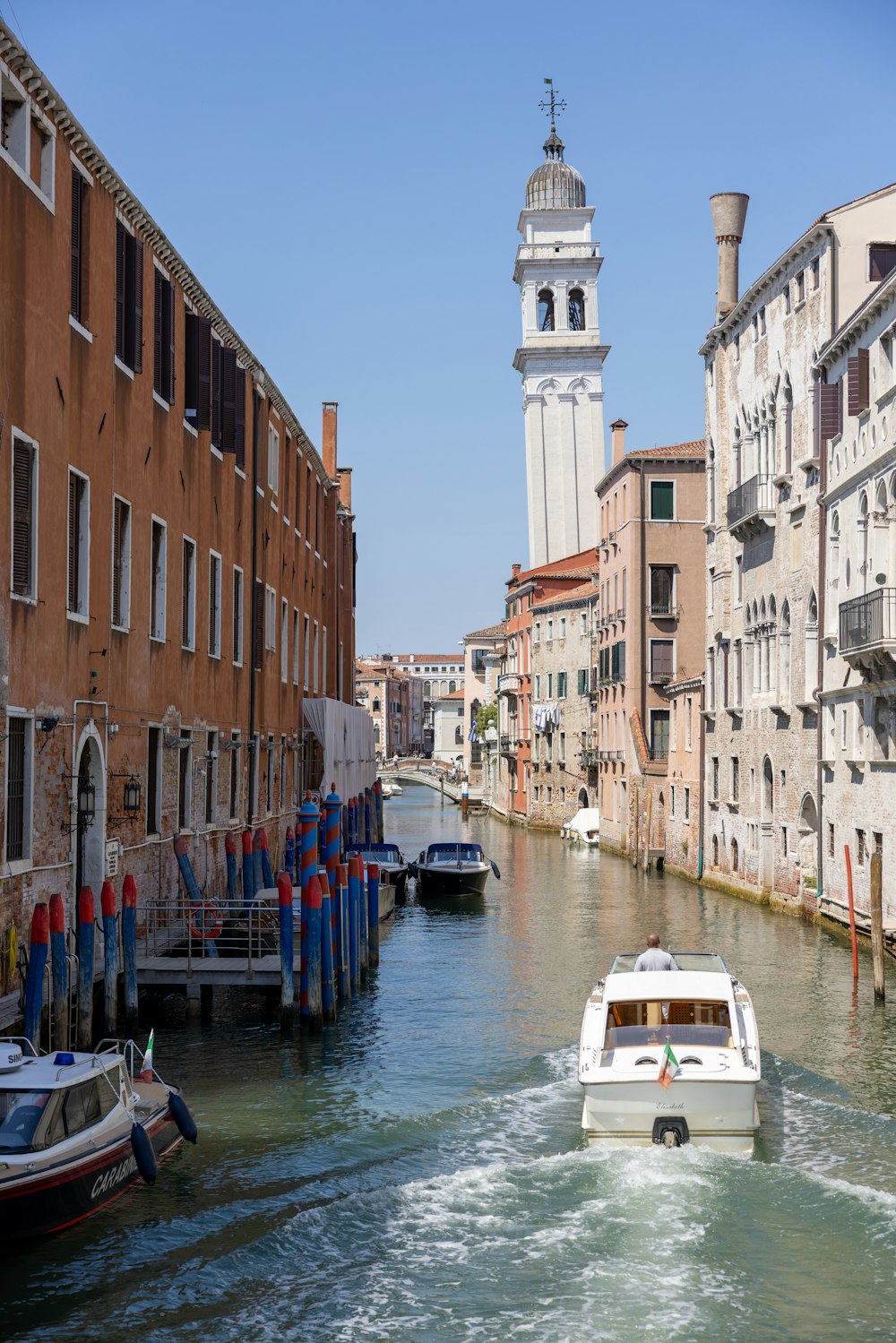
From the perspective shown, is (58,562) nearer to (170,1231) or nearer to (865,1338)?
(170,1231)

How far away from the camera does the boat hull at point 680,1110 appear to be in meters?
12.9

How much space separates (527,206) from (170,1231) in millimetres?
78729

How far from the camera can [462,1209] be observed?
12.0 metres

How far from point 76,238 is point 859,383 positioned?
47.0 feet

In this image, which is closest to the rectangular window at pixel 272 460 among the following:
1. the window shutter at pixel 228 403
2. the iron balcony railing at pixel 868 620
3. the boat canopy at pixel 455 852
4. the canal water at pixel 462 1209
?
the window shutter at pixel 228 403

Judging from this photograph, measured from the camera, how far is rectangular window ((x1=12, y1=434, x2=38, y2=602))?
49.3ft

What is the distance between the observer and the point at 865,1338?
971cm

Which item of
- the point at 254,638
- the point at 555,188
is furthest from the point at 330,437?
the point at 555,188

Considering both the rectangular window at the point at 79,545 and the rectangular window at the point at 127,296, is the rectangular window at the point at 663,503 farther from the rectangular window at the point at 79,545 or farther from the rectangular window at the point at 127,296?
the rectangular window at the point at 79,545

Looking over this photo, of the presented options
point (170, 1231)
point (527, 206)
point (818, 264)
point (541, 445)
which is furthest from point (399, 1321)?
point (527, 206)

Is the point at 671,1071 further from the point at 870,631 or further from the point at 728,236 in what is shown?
the point at 728,236

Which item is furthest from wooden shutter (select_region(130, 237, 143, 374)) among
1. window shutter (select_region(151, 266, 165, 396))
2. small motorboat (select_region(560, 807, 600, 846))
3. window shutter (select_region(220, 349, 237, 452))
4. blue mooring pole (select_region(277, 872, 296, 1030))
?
small motorboat (select_region(560, 807, 600, 846))

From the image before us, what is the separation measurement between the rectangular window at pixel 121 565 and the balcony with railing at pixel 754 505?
17053 mm

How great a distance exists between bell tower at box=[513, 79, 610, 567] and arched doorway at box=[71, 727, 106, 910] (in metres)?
61.4
